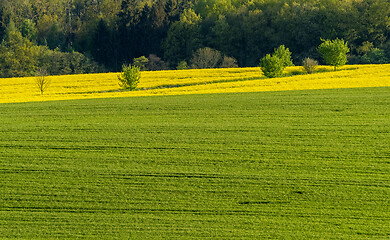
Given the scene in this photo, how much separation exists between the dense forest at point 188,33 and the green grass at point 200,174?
51.3 m

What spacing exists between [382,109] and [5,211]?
15853 mm

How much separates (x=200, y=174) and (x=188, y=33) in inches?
2909

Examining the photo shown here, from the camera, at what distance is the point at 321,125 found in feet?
65.7

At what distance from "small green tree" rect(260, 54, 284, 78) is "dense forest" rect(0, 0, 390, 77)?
25033 mm

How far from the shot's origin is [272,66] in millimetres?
46375

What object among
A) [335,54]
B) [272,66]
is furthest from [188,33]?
[272,66]

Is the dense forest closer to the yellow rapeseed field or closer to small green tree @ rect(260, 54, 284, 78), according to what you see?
the yellow rapeseed field

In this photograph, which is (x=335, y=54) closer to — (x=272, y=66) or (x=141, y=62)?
(x=272, y=66)

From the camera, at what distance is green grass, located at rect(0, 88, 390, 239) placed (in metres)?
12.3

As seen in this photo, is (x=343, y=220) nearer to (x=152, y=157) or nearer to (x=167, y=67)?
(x=152, y=157)

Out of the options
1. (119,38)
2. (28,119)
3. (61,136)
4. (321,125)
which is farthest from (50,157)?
(119,38)

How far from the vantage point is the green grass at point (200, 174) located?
1232cm

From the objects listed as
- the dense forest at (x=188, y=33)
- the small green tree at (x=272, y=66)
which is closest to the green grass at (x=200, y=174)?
the small green tree at (x=272, y=66)

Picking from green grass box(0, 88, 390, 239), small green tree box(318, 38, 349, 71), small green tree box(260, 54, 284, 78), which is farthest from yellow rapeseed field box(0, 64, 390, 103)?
green grass box(0, 88, 390, 239)
